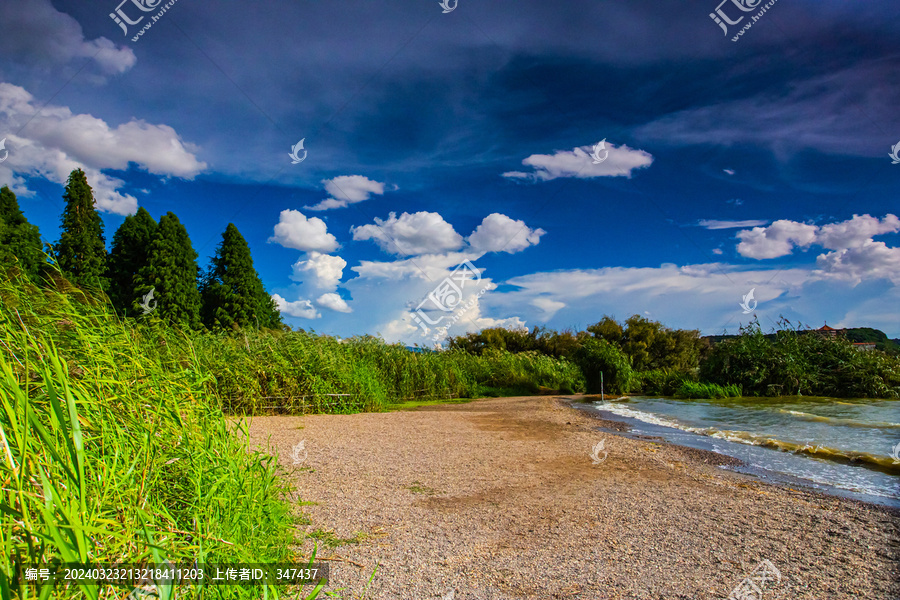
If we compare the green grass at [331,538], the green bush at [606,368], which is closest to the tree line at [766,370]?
the green bush at [606,368]

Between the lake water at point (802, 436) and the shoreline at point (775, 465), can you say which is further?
the lake water at point (802, 436)

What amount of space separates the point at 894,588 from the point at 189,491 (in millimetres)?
4862

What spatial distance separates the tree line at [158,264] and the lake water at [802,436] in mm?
26080

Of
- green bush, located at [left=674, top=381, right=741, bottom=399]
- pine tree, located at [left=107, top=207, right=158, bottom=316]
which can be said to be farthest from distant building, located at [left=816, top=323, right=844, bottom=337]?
pine tree, located at [left=107, top=207, right=158, bottom=316]

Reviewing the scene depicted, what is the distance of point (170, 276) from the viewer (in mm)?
32000

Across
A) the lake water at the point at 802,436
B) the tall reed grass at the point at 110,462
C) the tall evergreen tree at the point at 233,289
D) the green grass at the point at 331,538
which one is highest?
the tall evergreen tree at the point at 233,289

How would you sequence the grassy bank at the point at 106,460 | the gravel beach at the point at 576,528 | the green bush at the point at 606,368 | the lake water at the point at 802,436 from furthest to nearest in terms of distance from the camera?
the green bush at the point at 606,368, the lake water at the point at 802,436, the gravel beach at the point at 576,528, the grassy bank at the point at 106,460

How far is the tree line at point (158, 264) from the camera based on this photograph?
3136cm

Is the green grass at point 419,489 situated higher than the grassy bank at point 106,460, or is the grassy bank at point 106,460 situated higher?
the grassy bank at point 106,460

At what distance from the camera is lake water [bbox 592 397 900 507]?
7.20 m

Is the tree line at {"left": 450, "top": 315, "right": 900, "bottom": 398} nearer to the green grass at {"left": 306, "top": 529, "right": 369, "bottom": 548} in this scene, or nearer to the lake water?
the lake water

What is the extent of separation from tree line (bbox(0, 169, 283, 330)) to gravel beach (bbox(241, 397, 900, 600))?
88.5ft

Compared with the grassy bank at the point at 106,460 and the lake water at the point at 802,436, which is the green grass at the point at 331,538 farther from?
the lake water at the point at 802,436

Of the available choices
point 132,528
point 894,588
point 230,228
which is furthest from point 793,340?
point 230,228
